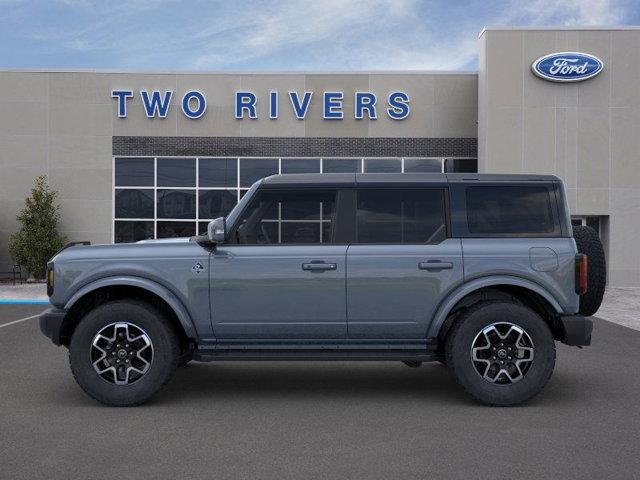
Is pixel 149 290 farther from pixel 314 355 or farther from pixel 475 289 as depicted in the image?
pixel 475 289

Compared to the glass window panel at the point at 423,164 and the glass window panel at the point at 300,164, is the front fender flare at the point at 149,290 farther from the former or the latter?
the glass window panel at the point at 423,164

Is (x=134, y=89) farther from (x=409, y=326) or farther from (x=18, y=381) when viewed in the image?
(x=409, y=326)

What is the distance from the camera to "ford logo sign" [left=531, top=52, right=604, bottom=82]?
2120cm

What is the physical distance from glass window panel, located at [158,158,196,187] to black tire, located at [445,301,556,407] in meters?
18.0

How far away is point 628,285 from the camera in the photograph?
21.7 m

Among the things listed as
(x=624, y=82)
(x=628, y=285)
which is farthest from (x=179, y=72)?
(x=628, y=285)

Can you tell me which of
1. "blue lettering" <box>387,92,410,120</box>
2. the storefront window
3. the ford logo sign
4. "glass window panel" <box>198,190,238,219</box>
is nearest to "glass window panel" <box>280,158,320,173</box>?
the storefront window

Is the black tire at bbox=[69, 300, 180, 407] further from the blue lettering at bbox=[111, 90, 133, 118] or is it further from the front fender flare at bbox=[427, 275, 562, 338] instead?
the blue lettering at bbox=[111, 90, 133, 118]

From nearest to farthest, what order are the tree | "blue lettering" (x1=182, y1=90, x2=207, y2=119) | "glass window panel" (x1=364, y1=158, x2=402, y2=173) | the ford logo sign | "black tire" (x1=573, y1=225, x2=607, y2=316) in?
"black tire" (x1=573, y1=225, x2=607, y2=316)
the ford logo sign
the tree
"blue lettering" (x1=182, y1=90, x2=207, y2=119)
"glass window panel" (x1=364, y1=158, x2=402, y2=173)

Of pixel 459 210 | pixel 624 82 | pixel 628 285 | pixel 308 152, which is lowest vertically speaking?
pixel 628 285

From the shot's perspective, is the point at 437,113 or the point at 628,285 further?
the point at 437,113

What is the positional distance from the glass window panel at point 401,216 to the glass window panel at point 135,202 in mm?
17885

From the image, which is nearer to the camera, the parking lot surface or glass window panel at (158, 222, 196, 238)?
the parking lot surface

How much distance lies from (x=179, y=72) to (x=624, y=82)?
44.0 feet
